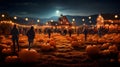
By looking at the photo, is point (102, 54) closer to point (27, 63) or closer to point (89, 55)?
point (89, 55)

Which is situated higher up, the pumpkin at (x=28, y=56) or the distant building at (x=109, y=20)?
the distant building at (x=109, y=20)

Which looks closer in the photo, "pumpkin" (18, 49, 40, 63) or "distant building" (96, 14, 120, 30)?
"pumpkin" (18, 49, 40, 63)

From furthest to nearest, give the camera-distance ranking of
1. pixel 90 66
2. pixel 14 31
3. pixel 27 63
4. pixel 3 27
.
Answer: pixel 3 27, pixel 14 31, pixel 27 63, pixel 90 66

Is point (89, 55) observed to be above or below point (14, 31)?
below

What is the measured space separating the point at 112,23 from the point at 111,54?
65.6 meters

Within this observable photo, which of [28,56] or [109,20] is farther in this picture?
[109,20]

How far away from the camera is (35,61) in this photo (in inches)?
580

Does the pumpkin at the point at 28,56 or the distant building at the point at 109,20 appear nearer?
the pumpkin at the point at 28,56

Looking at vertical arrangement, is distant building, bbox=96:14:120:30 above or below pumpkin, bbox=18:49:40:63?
above

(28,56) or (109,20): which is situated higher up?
(109,20)

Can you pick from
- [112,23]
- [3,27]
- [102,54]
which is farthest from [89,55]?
[112,23]

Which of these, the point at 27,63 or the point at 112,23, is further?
the point at 112,23

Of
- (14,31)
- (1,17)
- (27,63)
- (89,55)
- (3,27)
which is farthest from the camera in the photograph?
(1,17)

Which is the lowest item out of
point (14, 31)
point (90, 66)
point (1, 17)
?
point (90, 66)
